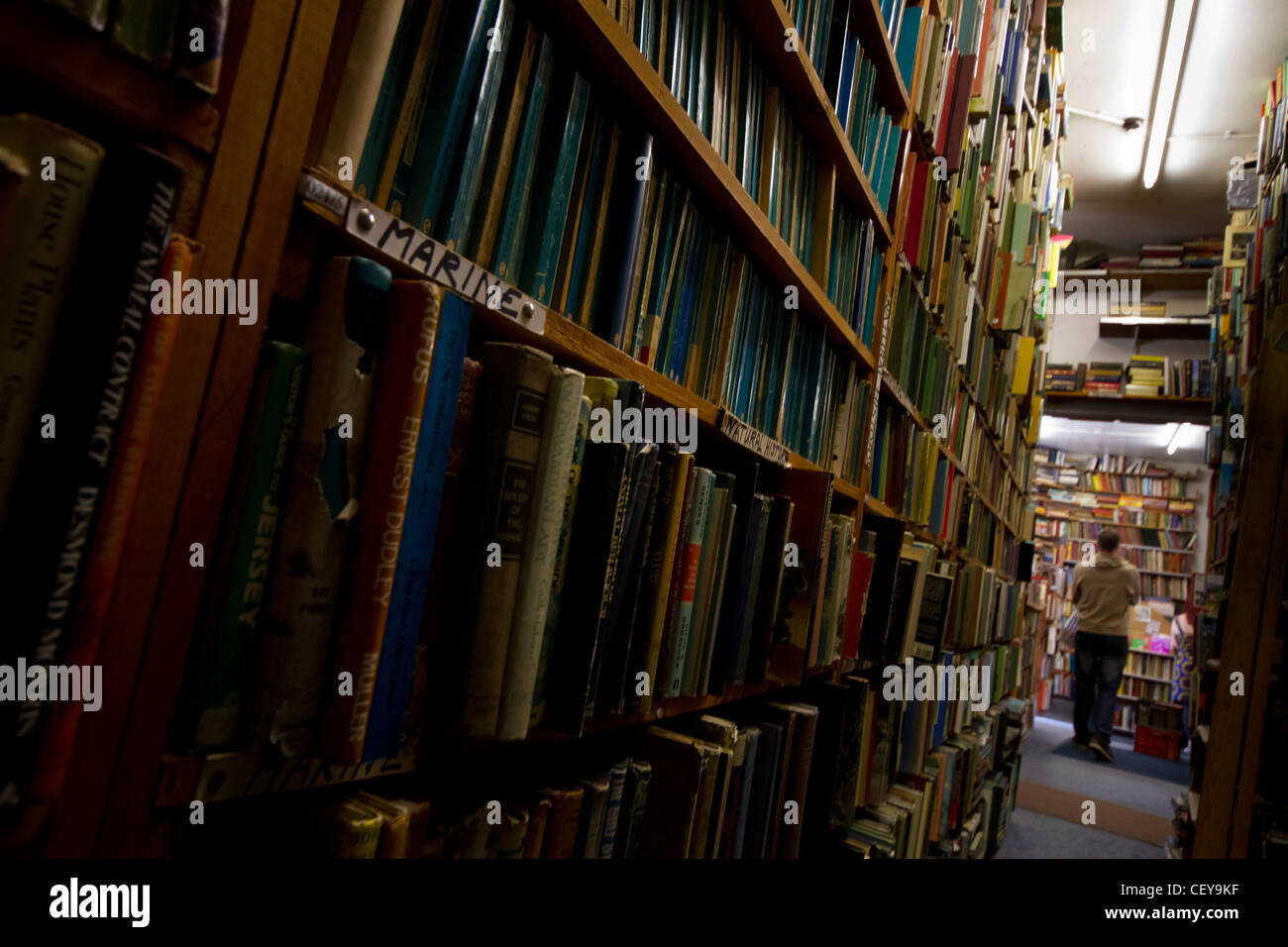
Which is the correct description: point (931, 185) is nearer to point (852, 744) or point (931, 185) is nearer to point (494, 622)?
point (852, 744)

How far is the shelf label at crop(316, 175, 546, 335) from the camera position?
19.8 inches

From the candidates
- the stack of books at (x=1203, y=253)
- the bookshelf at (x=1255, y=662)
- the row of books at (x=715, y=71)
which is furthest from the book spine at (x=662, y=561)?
the stack of books at (x=1203, y=253)

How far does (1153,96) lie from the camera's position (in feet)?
15.2

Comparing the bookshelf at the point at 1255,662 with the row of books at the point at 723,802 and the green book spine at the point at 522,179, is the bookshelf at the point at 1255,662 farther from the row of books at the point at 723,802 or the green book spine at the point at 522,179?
the green book spine at the point at 522,179

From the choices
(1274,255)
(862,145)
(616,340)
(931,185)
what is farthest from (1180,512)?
(616,340)

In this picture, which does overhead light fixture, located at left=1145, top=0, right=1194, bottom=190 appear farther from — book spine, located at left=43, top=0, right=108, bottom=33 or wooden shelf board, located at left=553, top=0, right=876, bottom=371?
book spine, located at left=43, top=0, right=108, bottom=33

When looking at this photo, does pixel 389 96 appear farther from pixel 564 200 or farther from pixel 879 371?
pixel 879 371

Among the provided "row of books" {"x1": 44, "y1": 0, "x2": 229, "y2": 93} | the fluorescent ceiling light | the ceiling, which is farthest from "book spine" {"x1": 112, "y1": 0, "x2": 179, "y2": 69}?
the fluorescent ceiling light

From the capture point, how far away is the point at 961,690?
2.85 metres

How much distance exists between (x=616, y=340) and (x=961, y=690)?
2622 millimetres

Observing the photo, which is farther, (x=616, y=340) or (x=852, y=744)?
(x=852, y=744)

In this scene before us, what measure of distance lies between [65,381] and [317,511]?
15 centimetres

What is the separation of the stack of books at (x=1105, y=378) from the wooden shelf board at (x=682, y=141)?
622cm
